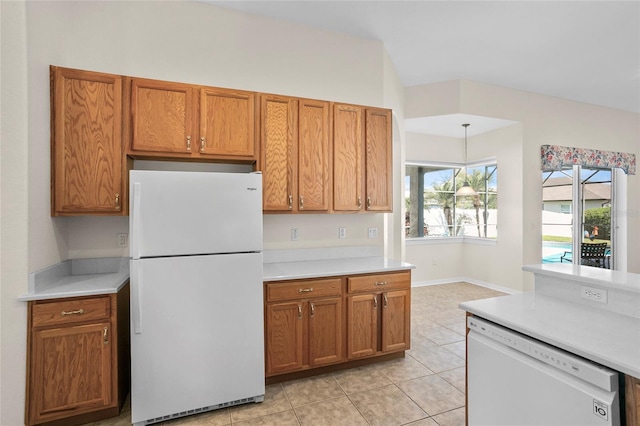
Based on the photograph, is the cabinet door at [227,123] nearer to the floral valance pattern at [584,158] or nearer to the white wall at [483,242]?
the white wall at [483,242]

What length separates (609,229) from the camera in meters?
5.91

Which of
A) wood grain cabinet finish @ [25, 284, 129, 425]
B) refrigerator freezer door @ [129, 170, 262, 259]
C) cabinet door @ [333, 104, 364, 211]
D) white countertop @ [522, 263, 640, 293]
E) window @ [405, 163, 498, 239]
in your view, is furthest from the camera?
window @ [405, 163, 498, 239]

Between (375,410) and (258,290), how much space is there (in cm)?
116

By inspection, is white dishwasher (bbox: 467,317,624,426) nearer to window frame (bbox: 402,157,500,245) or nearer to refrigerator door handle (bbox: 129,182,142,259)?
refrigerator door handle (bbox: 129,182,142,259)

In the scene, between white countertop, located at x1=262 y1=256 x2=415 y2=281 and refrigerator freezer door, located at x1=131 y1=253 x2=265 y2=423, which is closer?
refrigerator freezer door, located at x1=131 y1=253 x2=265 y2=423

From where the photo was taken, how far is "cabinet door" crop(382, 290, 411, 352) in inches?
111

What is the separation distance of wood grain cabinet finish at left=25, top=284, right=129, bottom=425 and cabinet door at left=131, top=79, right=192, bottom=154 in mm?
1137

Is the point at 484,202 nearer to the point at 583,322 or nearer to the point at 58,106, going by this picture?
the point at 583,322

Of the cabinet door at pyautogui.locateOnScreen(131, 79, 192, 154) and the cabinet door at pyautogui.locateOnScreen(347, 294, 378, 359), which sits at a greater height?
the cabinet door at pyautogui.locateOnScreen(131, 79, 192, 154)

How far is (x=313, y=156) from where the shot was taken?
2.90 meters

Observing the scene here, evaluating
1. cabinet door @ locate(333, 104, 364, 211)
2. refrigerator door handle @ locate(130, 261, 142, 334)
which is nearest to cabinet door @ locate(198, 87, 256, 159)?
cabinet door @ locate(333, 104, 364, 211)

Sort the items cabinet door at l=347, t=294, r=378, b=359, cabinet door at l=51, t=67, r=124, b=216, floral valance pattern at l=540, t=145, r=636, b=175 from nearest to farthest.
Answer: cabinet door at l=51, t=67, r=124, b=216, cabinet door at l=347, t=294, r=378, b=359, floral valance pattern at l=540, t=145, r=636, b=175

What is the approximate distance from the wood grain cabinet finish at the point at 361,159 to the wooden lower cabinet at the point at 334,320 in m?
0.73

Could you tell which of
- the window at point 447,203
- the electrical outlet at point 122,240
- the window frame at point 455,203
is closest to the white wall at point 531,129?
the window frame at point 455,203
